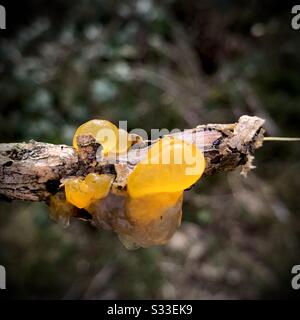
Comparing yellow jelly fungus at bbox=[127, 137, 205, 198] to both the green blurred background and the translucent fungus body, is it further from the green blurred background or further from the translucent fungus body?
the green blurred background

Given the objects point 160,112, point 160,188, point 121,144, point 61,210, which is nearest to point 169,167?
point 160,188

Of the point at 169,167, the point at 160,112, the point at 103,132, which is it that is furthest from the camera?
the point at 160,112

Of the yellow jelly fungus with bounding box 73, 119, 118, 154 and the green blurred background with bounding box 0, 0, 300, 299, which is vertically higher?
the green blurred background with bounding box 0, 0, 300, 299

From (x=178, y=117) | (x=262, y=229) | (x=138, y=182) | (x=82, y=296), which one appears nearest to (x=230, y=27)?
(x=178, y=117)

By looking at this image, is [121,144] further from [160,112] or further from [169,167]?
[160,112]

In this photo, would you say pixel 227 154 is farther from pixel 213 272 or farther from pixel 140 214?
pixel 213 272

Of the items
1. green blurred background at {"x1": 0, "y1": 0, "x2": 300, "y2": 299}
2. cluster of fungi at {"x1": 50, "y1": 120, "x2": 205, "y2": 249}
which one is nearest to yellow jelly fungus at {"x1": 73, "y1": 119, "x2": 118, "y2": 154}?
cluster of fungi at {"x1": 50, "y1": 120, "x2": 205, "y2": 249}
